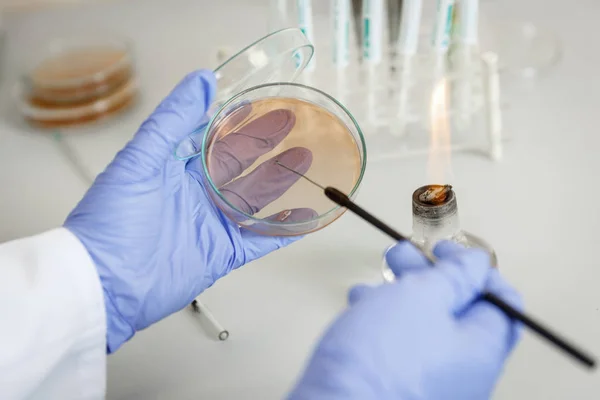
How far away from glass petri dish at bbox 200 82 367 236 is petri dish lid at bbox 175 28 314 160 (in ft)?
0.36

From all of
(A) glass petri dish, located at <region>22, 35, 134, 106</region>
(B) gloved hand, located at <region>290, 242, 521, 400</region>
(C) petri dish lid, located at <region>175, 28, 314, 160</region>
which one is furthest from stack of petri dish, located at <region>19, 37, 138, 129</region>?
(B) gloved hand, located at <region>290, 242, 521, 400</region>

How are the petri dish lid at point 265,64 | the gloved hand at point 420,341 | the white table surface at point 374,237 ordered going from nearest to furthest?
the gloved hand at point 420,341 < the white table surface at point 374,237 < the petri dish lid at point 265,64

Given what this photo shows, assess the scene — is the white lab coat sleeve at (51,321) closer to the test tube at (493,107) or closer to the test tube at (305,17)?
the test tube at (305,17)

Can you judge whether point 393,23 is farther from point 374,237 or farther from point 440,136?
point 374,237

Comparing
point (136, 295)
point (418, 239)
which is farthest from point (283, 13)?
point (136, 295)

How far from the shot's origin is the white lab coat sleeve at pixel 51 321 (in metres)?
0.76

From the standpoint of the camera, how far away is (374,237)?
3.61ft

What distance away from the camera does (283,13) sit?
121 centimetres

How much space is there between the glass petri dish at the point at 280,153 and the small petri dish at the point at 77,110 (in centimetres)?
66

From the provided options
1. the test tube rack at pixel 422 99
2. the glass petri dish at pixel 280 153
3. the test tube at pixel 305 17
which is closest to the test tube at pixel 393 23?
the test tube rack at pixel 422 99

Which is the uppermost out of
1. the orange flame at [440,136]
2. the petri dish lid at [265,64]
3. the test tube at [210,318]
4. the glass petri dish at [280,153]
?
the petri dish lid at [265,64]

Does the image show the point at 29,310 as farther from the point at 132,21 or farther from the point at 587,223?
the point at 132,21

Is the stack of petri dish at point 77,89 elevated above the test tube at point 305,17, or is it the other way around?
the test tube at point 305,17

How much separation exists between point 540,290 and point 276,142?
48 centimetres
